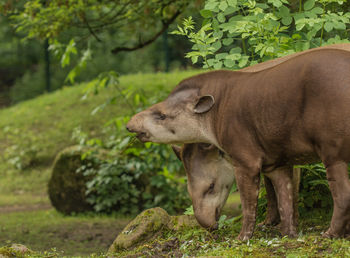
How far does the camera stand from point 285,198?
411 centimetres

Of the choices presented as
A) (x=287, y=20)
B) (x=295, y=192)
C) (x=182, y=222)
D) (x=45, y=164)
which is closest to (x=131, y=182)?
(x=182, y=222)

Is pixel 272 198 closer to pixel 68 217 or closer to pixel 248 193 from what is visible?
pixel 248 193

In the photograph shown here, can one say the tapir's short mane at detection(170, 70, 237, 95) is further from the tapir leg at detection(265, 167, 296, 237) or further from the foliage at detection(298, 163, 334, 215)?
the foliage at detection(298, 163, 334, 215)

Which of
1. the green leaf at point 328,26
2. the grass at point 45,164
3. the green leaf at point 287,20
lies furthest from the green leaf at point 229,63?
the grass at point 45,164

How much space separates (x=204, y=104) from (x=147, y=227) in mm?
1381

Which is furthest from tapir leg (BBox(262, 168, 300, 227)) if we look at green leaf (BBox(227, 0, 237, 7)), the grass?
the grass

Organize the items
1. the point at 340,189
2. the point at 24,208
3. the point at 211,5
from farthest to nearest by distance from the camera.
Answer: the point at 24,208
the point at 211,5
the point at 340,189

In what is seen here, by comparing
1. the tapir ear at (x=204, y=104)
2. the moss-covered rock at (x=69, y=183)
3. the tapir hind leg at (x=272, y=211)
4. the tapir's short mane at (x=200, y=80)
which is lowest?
the moss-covered rock at (x=69, y=183)

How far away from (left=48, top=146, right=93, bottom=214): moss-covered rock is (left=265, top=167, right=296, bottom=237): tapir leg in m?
6.62

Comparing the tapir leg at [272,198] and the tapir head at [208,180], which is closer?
the tapir head at [208,180]

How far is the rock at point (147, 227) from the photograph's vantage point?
15.7 ft

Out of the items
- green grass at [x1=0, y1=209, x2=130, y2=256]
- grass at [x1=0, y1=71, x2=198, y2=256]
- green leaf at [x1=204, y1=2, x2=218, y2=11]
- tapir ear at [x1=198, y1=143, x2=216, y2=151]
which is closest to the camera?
tapir ear at [x1=198, y1=143, x2=216, y2=151]

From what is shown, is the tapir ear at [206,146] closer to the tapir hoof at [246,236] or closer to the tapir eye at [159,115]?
the tapir eye at [159,115]

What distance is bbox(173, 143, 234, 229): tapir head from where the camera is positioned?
14.4 feet
